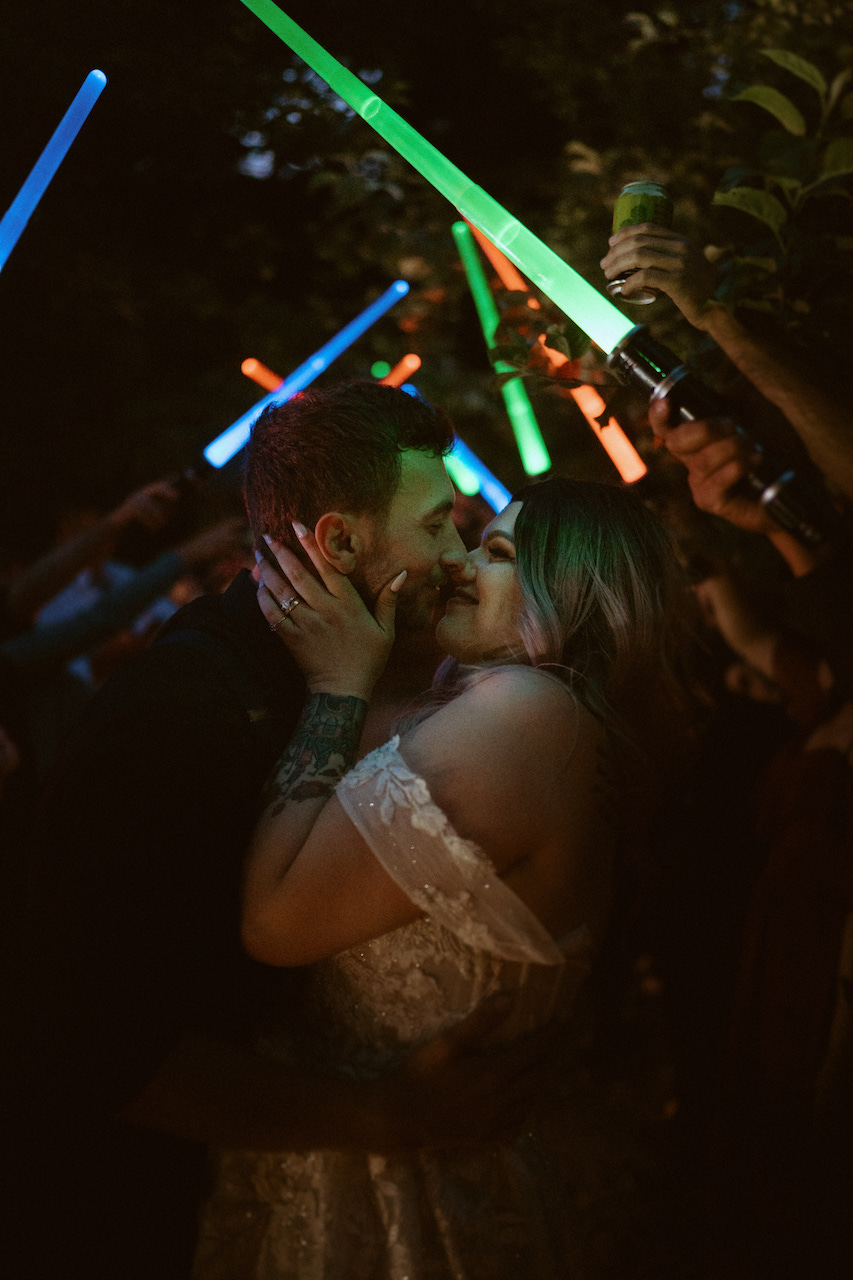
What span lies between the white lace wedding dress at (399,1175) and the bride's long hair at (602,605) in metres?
0.43

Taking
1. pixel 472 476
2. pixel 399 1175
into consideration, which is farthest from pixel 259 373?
pixel 399 1175

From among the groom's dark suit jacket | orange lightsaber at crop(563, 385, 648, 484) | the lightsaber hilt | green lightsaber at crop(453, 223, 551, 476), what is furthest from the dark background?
the groom's dark suit jacket

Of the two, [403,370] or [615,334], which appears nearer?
[615,334]

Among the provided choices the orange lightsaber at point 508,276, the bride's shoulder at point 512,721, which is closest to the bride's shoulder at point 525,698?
the bride's shoulder at point 512,721

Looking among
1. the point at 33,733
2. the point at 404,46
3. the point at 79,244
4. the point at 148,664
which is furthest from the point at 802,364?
the point at 33,733

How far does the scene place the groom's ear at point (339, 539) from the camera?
6.21 ft

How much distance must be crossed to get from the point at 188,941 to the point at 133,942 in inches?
3.6

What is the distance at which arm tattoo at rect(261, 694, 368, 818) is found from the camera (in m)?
1.72

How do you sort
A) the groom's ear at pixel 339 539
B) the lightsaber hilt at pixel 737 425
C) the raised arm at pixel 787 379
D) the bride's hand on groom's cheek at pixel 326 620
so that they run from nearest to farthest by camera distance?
the lightsaber hilt at pixel 737 425 < the bride's hand on groom's cheek at pixel 326 620 < the groom's ear at pixel 339 539 < the raised arm at pixel 787 379

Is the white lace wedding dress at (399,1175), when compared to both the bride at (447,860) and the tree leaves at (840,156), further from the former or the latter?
the tree leaves at (840,156)

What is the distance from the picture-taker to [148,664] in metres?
1.88

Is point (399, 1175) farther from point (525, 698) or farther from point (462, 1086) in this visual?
point (525, 698)

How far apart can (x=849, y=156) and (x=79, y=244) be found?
9.40ft

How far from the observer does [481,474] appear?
7.71 ft
